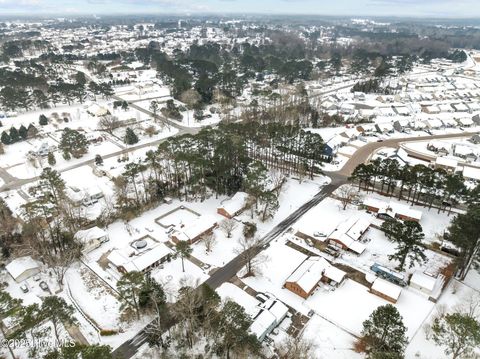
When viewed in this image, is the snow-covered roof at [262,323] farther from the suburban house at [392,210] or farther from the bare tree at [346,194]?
the suburban house at [392,210]

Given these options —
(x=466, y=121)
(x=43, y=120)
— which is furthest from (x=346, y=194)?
(x=43, y=120)

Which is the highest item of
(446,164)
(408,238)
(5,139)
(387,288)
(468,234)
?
(468,234)

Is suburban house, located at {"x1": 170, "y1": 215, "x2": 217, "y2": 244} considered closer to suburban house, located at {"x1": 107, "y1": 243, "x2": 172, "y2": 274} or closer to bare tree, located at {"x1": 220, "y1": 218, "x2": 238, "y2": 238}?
bare tree, located at {"x1": 220, "y1": 218, "x2": 238, "y2": 238}

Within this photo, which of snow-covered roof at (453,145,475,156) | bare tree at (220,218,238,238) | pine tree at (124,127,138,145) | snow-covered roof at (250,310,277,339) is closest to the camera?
snow-covered roof at (250,310,277,339)

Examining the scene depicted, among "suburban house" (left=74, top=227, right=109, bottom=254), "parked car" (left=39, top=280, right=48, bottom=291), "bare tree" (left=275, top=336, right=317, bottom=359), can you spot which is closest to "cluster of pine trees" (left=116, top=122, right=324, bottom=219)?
"suburban house" (left=74, top=227, right=109, bottom=254)

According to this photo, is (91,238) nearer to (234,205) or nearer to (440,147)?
(234,205)

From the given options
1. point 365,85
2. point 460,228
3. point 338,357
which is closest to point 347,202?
point 460,228
